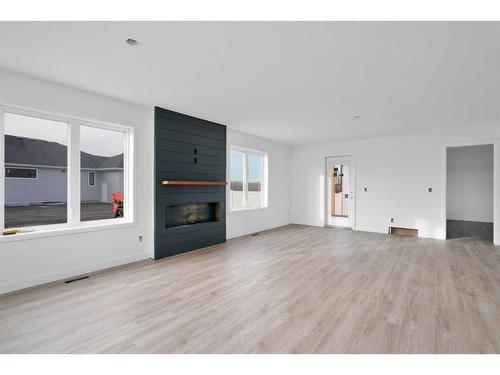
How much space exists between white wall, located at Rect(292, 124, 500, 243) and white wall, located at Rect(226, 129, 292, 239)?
788 mm

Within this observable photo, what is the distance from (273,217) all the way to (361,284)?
4.26 meters

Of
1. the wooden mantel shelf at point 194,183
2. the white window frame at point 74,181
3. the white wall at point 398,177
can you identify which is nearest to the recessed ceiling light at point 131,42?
the white window frame at point 74,181

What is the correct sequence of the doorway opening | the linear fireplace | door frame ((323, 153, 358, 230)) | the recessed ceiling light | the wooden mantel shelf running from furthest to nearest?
the doorway opening
door frame ((323, 153, 358, 230))
the linear fireplace
the wooden mantel shelf
the recessed ceiling light

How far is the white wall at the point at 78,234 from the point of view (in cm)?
303

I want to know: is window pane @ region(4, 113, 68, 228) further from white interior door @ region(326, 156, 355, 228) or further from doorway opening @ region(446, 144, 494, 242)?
doorway opening @ region(446, 144, 494, 242)

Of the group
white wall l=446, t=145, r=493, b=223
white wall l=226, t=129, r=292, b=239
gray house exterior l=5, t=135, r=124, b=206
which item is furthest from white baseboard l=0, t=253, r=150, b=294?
white wall l=446, t=145, r=493, b=223

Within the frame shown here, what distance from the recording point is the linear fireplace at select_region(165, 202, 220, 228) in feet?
15.7

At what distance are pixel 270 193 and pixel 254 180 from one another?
661mm

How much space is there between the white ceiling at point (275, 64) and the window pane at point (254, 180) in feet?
7.80

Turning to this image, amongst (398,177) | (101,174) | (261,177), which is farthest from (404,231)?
(101,174)

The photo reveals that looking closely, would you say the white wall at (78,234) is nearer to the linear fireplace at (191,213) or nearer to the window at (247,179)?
the linear fireplace at (191,213)

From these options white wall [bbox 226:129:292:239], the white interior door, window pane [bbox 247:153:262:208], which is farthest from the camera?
the white interior door

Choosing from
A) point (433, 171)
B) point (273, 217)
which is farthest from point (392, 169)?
point (273, 217)
